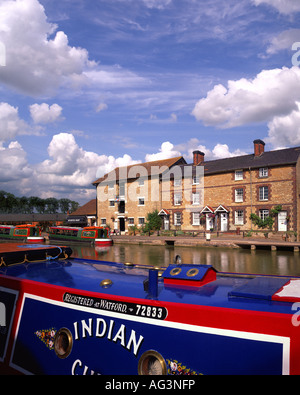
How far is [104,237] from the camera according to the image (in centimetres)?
2895

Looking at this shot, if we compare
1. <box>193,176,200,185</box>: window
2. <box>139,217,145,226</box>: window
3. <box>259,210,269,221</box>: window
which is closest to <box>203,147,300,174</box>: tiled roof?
<box>193,176,200,185</box>: window

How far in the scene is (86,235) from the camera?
95.3 feet

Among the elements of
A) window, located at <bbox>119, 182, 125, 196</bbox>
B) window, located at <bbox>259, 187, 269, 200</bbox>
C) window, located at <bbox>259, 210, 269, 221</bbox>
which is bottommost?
window, located at <bbox>259, 210, 269, 221</bbox>

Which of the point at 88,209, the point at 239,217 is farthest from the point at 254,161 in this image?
the point at 88,209

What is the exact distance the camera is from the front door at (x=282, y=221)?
26422 millimetres

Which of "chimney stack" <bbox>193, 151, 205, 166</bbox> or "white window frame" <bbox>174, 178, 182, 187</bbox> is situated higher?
"chimney stack" <bbox>193, 151, 205, 166</bbox>

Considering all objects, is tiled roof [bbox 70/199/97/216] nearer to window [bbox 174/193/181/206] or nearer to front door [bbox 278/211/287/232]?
window [bbox 174/193/181/206]

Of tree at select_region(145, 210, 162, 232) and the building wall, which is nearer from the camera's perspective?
the building wall

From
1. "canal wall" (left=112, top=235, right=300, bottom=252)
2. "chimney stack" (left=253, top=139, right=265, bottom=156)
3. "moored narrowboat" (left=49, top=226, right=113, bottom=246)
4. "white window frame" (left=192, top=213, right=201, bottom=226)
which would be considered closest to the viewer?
"canal wall" (left=112, top=235, right=300, bottom=252)

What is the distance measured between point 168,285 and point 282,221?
24.6m

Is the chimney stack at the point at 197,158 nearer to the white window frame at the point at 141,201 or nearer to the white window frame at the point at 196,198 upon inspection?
the white window frame at the point at 196,198

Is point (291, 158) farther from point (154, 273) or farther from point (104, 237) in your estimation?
point (154, 273)

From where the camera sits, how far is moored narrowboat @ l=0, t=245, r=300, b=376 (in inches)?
118

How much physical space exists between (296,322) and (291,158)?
26.5m
